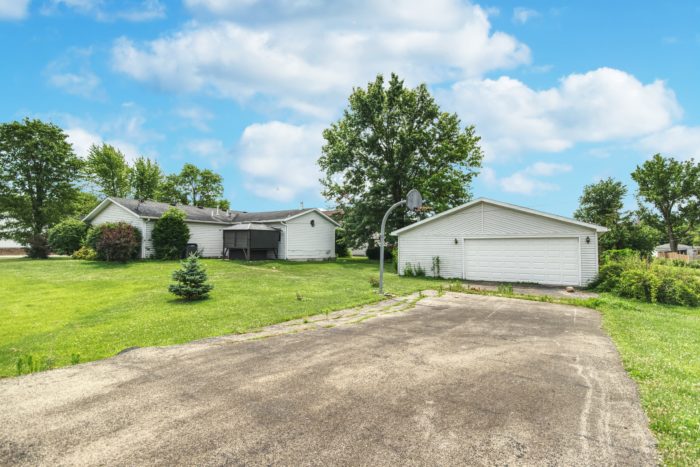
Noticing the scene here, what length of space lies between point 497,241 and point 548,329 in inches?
382

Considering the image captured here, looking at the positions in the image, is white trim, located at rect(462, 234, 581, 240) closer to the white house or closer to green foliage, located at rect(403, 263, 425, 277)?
green foliage, located at rect(403, 263, 425, 277)

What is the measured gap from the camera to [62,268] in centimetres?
1748

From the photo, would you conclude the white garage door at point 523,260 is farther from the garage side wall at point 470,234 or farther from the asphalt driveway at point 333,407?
the asphalt driveway at point 333,407

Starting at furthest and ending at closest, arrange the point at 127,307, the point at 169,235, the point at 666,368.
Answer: the point at 169,235 → the point at 127,307 → the point at 666,368

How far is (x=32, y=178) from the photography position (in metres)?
29.1

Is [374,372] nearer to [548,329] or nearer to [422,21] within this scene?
[548,329]

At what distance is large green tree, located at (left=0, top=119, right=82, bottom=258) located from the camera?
28312mm

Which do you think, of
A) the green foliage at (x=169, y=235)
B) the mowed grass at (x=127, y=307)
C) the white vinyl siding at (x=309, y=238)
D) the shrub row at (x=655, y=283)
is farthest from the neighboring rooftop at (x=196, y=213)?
the shrub row at (x=655, y=283)

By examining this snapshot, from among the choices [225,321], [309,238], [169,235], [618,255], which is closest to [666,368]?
[225,321]

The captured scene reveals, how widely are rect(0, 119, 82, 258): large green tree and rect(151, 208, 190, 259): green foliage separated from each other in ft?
47.8

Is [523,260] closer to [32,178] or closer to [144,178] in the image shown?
[32,178]

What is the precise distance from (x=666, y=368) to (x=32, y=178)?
4018cm

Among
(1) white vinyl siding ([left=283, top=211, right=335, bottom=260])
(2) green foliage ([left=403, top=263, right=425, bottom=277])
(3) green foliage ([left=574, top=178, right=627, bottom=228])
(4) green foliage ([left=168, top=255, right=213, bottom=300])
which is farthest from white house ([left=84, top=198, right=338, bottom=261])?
A: (3) green foliage ([left=574, top=178, right=627, bottom=228])

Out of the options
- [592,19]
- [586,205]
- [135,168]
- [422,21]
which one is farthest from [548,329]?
[135,168]
